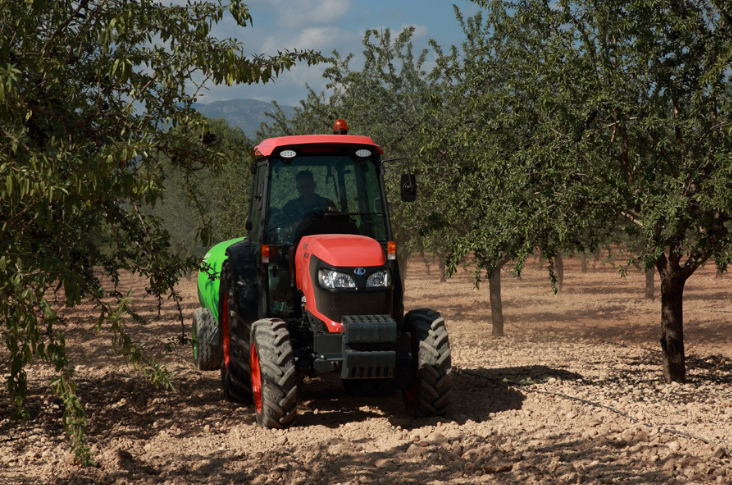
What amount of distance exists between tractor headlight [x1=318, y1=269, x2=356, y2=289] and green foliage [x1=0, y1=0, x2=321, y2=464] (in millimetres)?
1208

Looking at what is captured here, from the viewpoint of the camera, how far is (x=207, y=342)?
8.82 metres

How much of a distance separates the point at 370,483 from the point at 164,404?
10.8ft

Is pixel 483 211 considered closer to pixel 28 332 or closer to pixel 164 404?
pixel 164 404

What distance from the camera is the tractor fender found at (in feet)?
21.3

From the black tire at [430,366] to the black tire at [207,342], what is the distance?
3.73m

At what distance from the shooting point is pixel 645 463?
474cm

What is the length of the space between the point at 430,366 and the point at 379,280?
916mm

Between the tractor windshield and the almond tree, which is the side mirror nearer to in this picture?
the tractor windshield

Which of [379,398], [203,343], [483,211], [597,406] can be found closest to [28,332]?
[379,398]

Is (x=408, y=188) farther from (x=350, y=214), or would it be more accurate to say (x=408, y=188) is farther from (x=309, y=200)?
(x=309, y=200)

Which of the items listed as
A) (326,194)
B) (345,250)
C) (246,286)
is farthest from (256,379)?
(326,194)

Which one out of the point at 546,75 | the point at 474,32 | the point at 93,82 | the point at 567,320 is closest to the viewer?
the point at 93,82

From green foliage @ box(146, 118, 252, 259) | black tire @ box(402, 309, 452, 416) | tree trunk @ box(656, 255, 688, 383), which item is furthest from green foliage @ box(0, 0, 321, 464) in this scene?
tree trunk @ box(656, 255, 688, 383)

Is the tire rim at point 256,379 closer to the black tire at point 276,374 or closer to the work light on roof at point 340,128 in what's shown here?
the black tire at point 276,374
